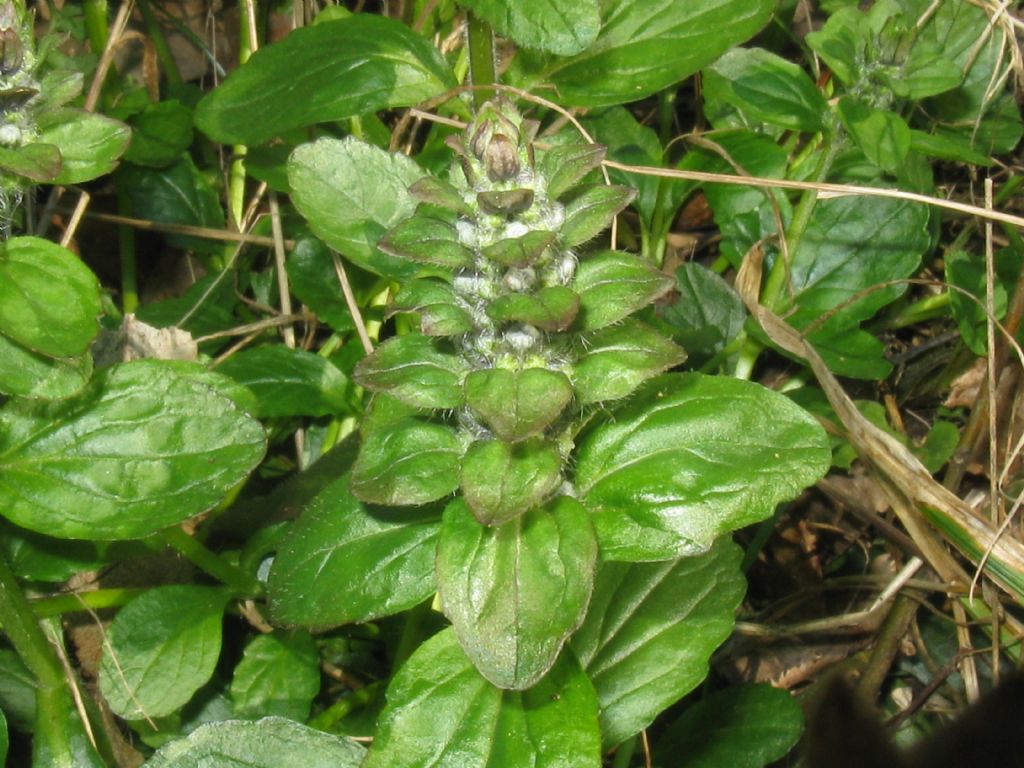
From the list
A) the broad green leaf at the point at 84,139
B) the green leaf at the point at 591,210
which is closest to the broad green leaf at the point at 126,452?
the broad green leaf at the point at 84,139

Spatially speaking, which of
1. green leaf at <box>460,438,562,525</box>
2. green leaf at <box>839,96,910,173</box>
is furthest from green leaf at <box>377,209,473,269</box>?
green leaf at <box>839,96,910,173</box>

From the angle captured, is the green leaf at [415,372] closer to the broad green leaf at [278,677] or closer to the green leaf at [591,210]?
the green leaf at [591,210]

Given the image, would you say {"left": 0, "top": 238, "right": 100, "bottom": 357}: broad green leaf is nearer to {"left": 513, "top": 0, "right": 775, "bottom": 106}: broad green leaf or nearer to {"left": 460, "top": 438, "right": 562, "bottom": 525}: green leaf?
{"left": 460, "top": 438, "right": 562, "bottom": 525}: green leaf

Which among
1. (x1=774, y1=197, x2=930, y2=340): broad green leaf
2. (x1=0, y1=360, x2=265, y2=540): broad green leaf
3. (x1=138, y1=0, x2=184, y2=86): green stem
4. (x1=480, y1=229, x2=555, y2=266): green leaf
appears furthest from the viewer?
(x1=138, y1=0, x2=184, y2=86): green stem

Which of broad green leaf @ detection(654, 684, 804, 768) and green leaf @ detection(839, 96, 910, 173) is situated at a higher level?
green leaf @ detection(839, 96, 910, 173)

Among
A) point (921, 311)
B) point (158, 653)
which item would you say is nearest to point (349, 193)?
point (158, 653)

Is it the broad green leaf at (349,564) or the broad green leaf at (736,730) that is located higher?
the broad green leaf at (349,564)

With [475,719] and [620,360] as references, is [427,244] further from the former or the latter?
[475,719]
